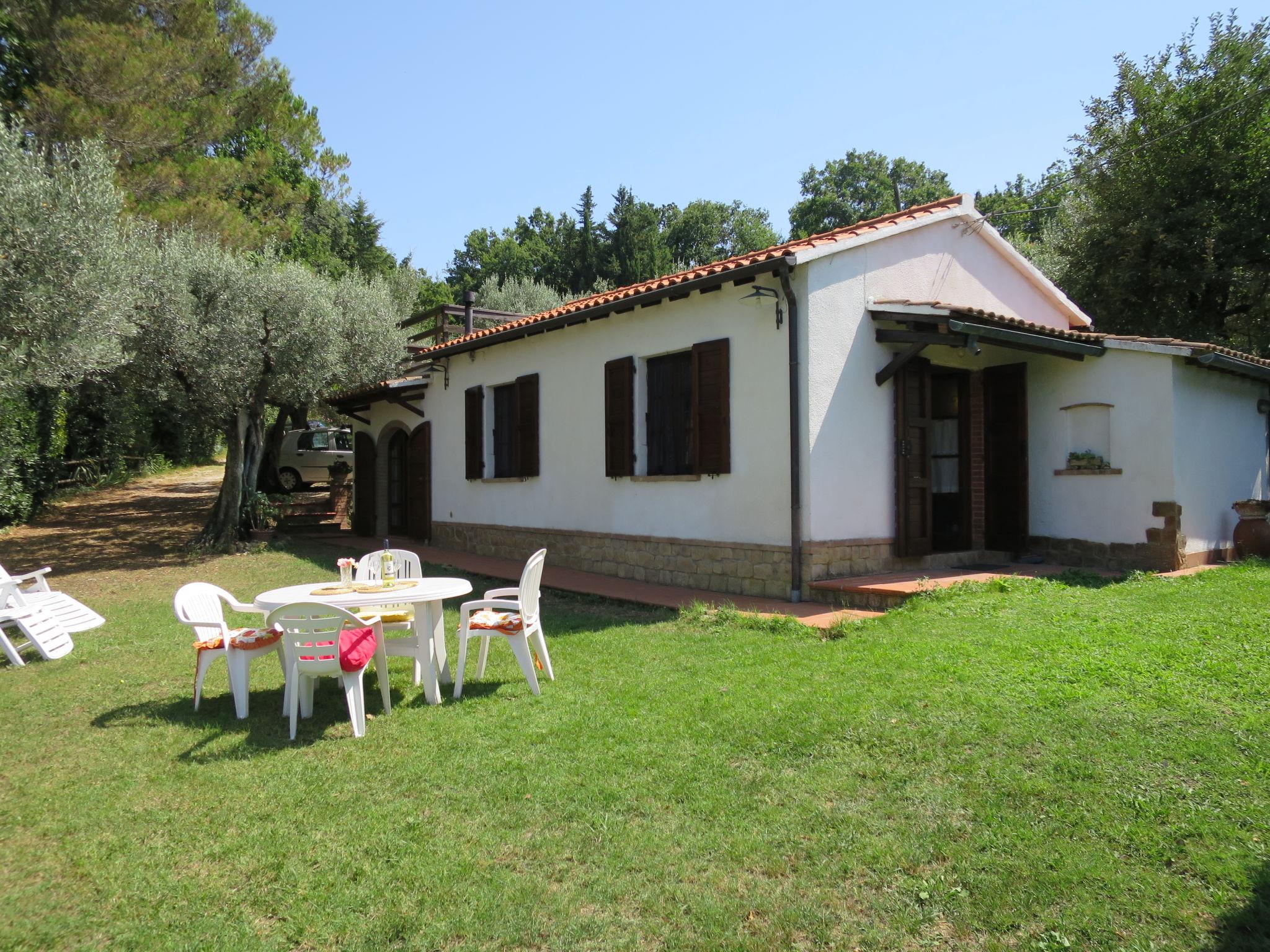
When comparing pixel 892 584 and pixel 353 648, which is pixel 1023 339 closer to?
pixel 892 584

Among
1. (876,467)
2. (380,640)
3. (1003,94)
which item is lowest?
(380,640)

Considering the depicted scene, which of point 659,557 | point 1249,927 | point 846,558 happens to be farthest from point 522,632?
point 659,557

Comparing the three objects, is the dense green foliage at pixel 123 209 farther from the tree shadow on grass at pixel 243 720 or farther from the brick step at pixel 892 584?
the brick step at pixel 892 584

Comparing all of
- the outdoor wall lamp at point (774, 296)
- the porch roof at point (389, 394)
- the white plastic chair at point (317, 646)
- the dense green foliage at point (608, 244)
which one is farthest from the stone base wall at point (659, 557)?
the dense green foliage at point (608, 244)

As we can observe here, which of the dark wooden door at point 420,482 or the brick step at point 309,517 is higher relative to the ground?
the dark wooden door at point 420,482

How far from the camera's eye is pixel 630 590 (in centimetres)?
901

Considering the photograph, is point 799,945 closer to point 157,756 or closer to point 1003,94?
point 157,756

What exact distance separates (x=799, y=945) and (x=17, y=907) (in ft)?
8.68

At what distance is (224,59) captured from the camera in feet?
51.8

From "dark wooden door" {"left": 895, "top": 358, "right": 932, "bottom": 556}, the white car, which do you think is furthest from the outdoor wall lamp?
the white car

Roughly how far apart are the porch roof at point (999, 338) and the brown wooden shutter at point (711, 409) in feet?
5.31

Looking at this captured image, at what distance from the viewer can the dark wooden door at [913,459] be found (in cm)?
852

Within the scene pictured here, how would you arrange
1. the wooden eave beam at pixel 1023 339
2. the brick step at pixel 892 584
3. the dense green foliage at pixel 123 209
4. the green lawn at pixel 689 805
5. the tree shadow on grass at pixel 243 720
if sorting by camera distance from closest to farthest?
the green lawn at pixel 689 805
the tree shadow on grass at pixel 243 720
the brick step at pixel 892 584
the wooden eave beam at pixel 1023 339
the dense green foliage at pixel 123 209

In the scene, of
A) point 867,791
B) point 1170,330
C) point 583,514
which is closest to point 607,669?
point 867,791
